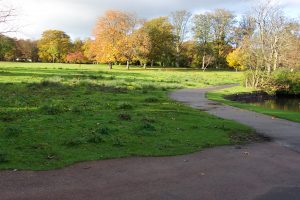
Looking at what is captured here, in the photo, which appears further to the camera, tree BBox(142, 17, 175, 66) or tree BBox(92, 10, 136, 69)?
tree BBox(142, 17, 175, 66)

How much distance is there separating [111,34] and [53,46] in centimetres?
4524

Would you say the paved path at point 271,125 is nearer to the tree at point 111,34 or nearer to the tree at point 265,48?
the tree at point 265,48

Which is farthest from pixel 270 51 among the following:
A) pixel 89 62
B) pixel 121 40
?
pixel 89 62

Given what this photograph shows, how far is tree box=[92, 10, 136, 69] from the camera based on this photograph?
6929 centimetres

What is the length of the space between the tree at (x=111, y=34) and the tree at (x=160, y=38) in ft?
25.4

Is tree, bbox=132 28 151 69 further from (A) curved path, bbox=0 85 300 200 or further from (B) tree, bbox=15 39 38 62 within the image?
(A) curved path, bbox=0 85 300 200

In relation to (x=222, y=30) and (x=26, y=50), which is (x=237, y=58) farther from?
(x=26, y=50)

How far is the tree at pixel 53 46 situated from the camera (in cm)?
10934

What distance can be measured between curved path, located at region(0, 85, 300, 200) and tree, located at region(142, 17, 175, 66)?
224 feet

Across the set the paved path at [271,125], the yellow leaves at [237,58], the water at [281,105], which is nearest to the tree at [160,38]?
the yellow leaves at [237,58]

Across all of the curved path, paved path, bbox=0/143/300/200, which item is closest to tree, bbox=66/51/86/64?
the curved path

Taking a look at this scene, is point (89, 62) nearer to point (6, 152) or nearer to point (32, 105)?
point (32, 105)

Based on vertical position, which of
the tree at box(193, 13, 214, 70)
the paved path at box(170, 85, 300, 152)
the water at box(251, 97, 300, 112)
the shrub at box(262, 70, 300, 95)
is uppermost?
the tree at box(193, 13, 214, 70)

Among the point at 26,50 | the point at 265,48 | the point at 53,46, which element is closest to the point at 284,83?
the point at 265,48
